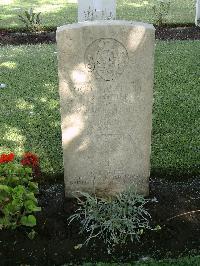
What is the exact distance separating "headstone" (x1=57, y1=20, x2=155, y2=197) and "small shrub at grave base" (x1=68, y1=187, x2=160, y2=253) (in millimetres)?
304

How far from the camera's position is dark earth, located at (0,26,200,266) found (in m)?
3.95

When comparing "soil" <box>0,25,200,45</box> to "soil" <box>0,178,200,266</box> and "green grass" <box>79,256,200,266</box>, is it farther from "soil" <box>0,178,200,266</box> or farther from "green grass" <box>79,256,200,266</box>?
"green grass" <box>79,256,200,266</box>

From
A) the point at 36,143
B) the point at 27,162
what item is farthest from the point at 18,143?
the point at 27,162

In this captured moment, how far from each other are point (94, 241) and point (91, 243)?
3 centimetres

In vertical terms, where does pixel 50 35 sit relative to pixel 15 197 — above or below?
above

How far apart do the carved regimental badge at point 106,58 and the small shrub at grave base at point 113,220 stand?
1.06 meters

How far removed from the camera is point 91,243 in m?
4.06

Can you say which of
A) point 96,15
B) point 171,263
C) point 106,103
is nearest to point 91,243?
point 171,263

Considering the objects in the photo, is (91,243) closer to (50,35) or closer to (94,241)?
(94,241)

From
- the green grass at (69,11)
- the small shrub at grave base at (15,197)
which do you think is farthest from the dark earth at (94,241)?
the green grass at (69,11)

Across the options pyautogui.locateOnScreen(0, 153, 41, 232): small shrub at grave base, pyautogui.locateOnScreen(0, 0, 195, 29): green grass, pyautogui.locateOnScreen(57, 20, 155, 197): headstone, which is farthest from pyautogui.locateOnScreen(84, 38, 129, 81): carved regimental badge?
pyautogui.locateOnScreen(0, 0, 195, 29): green grass

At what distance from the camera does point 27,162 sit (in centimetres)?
445

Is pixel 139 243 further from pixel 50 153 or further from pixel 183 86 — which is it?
pixel 183 86

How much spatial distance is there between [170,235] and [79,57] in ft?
5.61
